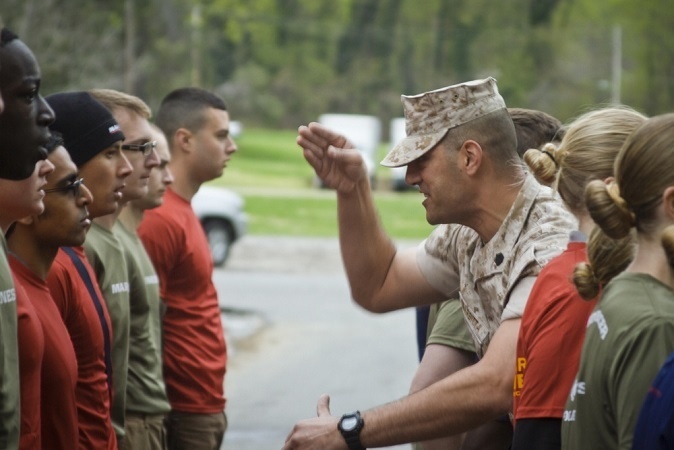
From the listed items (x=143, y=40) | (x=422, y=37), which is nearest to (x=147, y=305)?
(x=143, y=40)

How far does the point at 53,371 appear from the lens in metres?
4.34

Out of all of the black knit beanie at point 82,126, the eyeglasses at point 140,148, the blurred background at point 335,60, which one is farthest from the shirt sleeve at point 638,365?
the blurred background at point 335,60

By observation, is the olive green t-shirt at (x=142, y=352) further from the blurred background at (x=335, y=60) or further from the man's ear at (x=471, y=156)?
the blurred background at (x=335, y=60)

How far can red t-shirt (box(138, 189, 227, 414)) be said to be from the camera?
664cm

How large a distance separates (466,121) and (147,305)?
84.8 inches

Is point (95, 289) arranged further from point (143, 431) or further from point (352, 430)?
point (352, 430)

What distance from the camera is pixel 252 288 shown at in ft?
71.8

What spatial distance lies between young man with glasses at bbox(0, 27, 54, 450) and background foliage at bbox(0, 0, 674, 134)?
69.4ft

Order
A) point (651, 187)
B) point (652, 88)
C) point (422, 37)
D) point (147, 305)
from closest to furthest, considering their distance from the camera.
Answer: point (651, 187), point (147, 305), point (652, 88), point (422, 37)

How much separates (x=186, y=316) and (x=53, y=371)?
7.77 ft

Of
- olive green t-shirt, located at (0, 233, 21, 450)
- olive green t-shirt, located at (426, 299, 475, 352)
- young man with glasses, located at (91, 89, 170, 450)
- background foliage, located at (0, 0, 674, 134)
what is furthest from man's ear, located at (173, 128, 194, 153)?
background foliage, located at (0, 0, 674, 134)

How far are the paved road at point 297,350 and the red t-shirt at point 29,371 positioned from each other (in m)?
6.07

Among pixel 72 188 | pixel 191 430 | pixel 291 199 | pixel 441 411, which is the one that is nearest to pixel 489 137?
pixel 441 411

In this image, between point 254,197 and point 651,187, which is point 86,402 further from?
point 254,197
